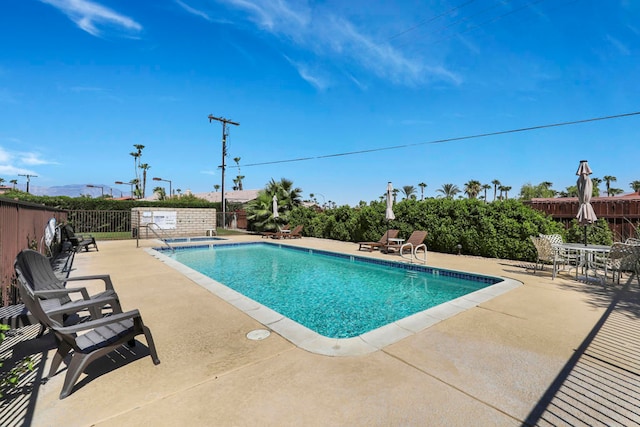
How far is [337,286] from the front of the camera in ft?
23.5

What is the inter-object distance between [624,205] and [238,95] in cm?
2553

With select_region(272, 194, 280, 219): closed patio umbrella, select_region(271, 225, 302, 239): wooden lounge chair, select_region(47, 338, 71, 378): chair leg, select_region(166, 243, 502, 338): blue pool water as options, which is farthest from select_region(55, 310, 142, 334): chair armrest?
select_region(272, 194, 280, 219): closed patio umbrella

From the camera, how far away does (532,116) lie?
12.4 m

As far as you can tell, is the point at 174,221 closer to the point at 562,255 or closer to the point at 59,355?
the point at 59,355

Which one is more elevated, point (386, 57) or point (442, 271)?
point (386, 57)

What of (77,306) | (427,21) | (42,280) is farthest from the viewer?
(427,21)

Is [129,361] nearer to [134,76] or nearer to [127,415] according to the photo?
[127,415]

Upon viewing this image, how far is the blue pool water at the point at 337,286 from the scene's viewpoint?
5.03m

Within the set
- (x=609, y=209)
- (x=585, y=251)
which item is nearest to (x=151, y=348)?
(x=585, y=251)

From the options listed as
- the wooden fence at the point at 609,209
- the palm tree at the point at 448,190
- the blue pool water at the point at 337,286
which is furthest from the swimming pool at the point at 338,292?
the palm tree at the point at 448,190

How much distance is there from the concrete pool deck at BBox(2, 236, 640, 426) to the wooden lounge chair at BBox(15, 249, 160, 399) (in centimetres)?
21

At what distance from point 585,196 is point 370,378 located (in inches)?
326

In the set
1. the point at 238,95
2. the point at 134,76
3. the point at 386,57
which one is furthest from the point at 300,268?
the point at 238,95

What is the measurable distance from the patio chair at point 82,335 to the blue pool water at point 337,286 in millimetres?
2691
